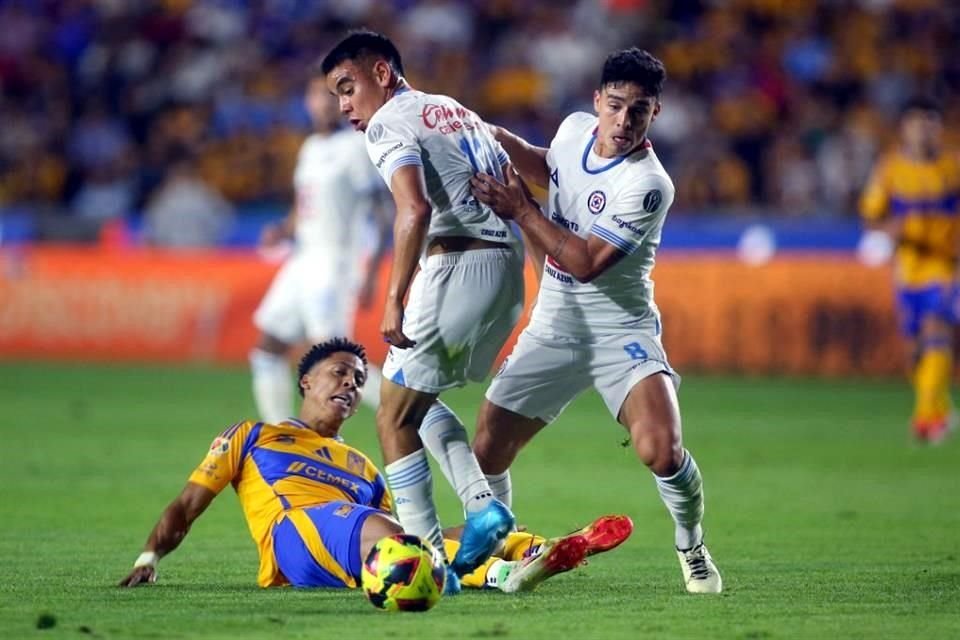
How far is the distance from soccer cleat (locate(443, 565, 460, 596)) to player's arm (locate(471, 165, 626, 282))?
1268 millimetres

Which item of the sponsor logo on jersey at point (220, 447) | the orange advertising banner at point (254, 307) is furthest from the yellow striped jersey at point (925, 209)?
the sponsor logo on jersey at point (220, 447)

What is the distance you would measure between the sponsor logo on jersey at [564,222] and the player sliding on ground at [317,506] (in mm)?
1024

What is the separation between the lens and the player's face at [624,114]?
6555 millimetres

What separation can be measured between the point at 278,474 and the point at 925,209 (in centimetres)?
829

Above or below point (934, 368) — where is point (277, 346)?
above

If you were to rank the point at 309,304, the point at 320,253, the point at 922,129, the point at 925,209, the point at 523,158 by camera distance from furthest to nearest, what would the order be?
1. the point at 925,209
2. the point at 922,129
3. the point at 320,253
4. the point at 309,304
5. the point at 523,158

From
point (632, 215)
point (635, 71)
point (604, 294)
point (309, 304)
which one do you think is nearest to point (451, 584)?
point (604, 294)

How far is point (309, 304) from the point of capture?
470 inches

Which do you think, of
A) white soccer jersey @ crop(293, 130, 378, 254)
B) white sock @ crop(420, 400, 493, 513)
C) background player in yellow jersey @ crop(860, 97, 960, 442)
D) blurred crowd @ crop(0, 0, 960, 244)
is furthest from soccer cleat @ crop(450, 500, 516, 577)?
blurred crowd @ crop(0, 0, 960, 244)

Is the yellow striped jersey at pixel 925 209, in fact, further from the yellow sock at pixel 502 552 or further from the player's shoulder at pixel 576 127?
the yellow sock at pixel 502 552

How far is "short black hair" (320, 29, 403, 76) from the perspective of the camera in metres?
6.59

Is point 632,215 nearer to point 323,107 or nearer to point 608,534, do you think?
point 608,534

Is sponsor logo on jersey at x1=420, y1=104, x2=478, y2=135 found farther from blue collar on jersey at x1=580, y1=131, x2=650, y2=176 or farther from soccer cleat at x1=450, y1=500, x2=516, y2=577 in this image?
soccer cleat at x1=450, y1=500, x2=516, y2=577

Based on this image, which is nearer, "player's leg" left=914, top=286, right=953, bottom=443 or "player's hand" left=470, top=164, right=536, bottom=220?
"player's hand" left=470, top=164, right=536, bottom=220
